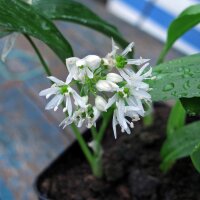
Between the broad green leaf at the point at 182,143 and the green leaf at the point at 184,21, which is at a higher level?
the green leaf at the point at 184,21

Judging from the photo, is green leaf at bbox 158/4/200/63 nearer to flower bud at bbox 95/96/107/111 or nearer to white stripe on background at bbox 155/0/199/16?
flower bud at bbox 95/96/107/111

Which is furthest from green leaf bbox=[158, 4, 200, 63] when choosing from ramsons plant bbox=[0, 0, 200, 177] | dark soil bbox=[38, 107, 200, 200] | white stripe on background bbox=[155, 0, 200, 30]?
white stripe on background bbox=[155, 0, 200, 30]

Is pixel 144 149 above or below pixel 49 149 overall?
above

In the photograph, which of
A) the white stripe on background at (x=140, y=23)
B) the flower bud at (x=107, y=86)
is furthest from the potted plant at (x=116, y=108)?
the white stripe on background at (x=140, y=23)

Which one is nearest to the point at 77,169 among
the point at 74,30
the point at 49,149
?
the point at 49,149

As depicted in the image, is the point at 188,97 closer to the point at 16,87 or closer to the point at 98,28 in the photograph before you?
the point at 98,28

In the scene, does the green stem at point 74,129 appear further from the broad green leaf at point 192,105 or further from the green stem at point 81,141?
the broad green leaf at point 192,105
